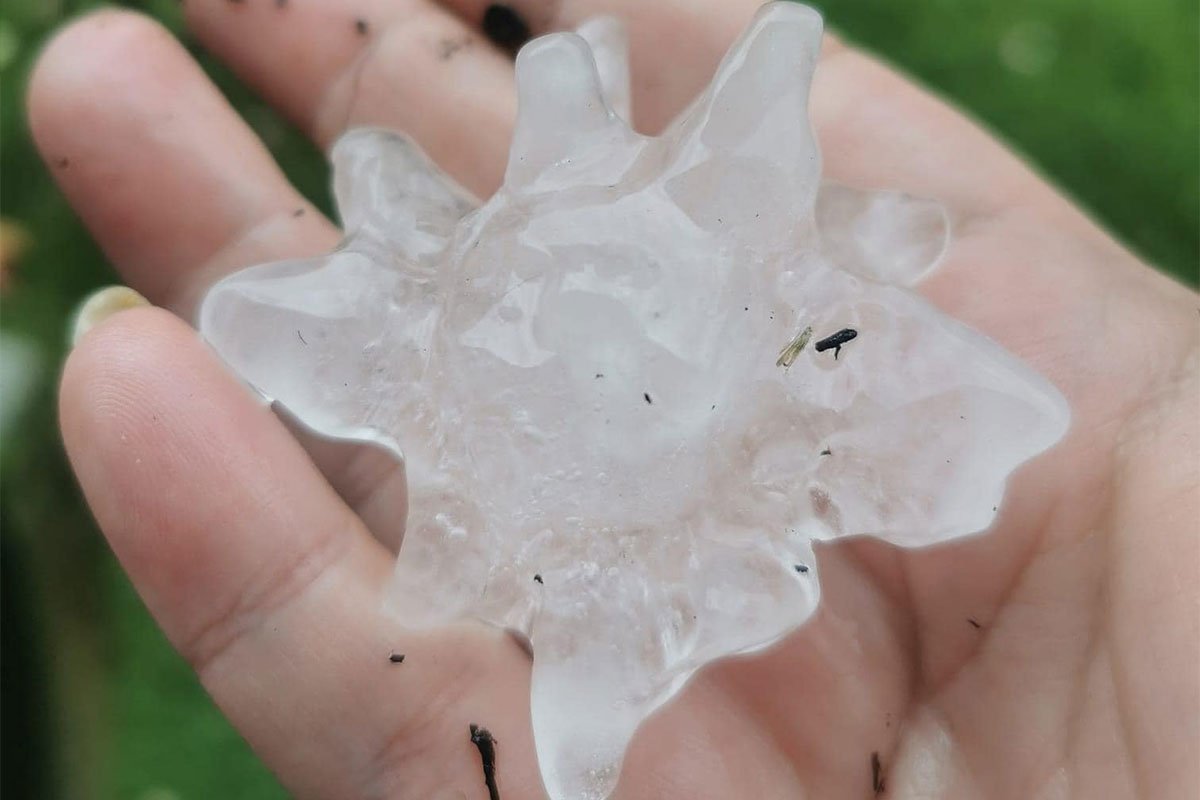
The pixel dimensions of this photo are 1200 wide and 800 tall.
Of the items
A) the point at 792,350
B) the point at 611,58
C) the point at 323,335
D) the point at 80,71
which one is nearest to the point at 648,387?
the point at 792,350

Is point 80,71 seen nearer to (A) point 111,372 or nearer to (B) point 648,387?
(A) point 111,372

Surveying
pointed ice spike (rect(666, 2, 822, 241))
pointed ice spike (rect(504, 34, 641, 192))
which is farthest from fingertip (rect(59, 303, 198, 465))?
pointed ice spike (rect(666, 2, 822, 241))

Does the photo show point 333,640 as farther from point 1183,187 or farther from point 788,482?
point 1183,187

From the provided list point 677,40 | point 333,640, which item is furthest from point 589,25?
point 333,640

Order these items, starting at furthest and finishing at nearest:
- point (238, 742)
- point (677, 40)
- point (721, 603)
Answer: point (238, 742)
point (677, 40)
point (721, 603)

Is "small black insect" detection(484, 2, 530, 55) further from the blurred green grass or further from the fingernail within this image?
the fingernail
